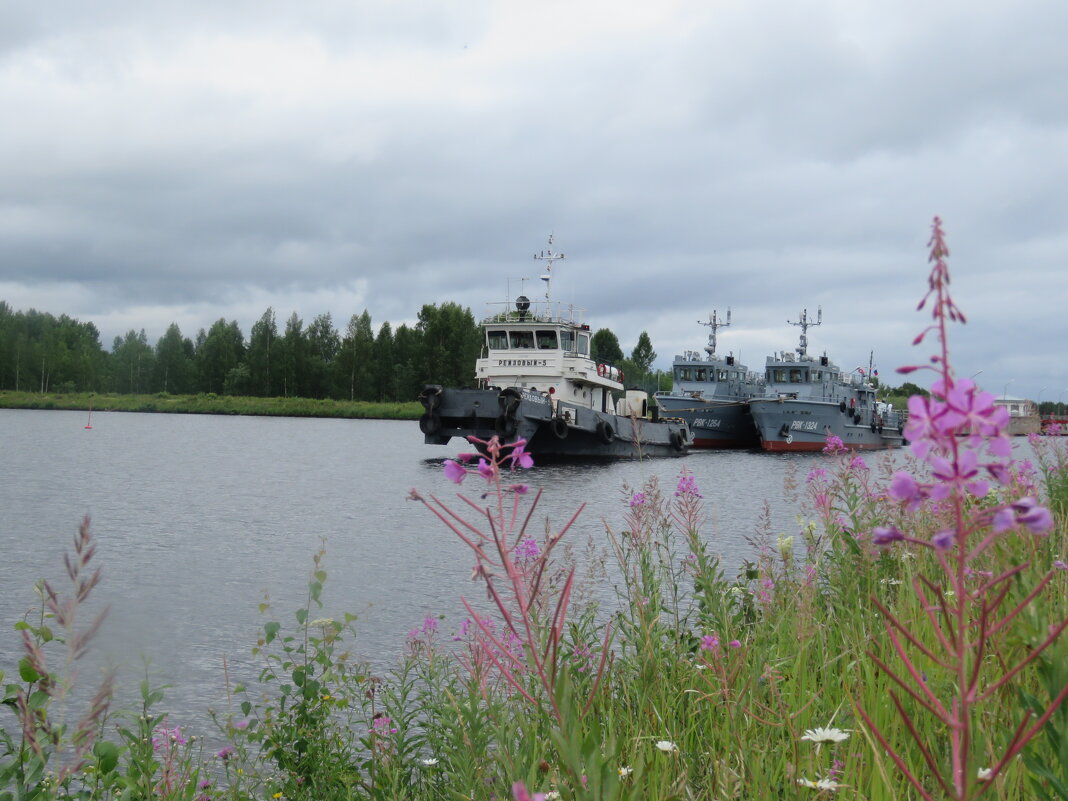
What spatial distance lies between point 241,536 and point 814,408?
36578 mm

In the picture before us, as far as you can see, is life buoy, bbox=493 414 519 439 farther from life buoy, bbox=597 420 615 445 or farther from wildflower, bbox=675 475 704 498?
wildflower, bbox=675 475 704 498

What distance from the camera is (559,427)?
30078mm

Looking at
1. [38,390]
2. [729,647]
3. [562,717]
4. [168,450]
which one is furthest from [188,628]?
[38,390]

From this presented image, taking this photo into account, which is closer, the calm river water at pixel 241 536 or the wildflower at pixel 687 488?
the wildflower at pixel 687 488

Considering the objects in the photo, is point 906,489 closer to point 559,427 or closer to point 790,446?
point 559,427

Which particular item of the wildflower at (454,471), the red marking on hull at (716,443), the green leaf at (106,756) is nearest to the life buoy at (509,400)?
the red marking on hull at (716,443)

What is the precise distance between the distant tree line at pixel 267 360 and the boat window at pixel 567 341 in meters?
50.8

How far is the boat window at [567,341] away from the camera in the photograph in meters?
33.3

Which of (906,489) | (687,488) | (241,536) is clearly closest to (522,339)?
(241,536)

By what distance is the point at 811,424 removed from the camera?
4603cm

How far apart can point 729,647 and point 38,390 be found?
10388cm

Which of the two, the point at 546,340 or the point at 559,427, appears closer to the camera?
the point at 559,427

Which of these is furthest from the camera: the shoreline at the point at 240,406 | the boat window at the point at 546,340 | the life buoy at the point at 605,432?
the shoreline at the point at 240,406

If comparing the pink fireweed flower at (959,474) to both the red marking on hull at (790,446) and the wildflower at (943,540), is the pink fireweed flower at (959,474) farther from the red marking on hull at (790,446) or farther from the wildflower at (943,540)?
the red marking on hull at (790,446)
